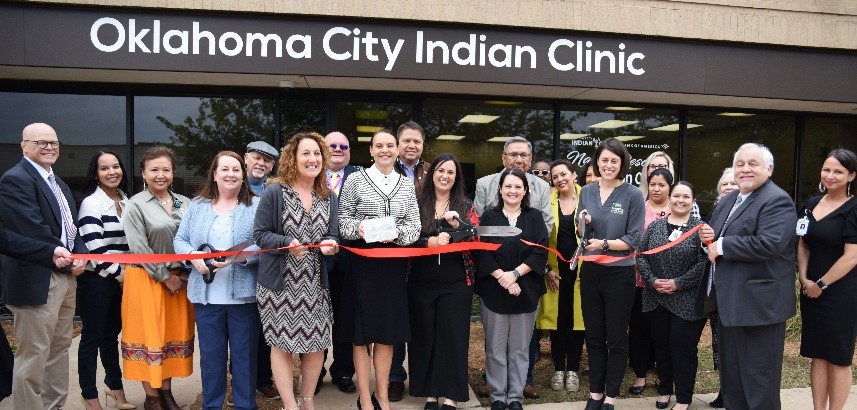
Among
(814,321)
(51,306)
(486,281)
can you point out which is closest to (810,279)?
(814,321)

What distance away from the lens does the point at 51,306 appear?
3793 mm

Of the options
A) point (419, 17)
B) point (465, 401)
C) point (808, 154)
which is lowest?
point (465, 401)

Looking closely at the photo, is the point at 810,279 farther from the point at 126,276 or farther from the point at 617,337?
the point at 126,276

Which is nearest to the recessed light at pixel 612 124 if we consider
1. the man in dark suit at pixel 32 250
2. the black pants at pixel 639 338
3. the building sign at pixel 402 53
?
the building sign at pixel 402 53

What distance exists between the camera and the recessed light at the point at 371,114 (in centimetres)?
810

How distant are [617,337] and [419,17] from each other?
441 cm

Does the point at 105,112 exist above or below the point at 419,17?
below

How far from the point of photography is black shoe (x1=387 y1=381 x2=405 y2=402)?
4734mm

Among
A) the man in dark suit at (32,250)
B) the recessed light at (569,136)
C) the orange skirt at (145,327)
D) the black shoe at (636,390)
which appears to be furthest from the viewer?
the recessed light at (569,136)

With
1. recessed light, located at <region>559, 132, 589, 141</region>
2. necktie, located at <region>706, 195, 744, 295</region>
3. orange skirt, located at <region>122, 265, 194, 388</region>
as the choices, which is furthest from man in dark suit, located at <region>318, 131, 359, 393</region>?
recessed light, located at <region>559, 132, 589, 141</region>

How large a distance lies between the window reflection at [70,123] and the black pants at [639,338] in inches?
261

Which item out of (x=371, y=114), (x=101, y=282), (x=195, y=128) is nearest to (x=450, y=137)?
(x=371, y=114)

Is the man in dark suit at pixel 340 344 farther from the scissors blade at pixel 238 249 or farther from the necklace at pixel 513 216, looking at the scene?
the necklace at pixel 513 216

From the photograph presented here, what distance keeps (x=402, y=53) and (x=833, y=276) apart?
4.89m
